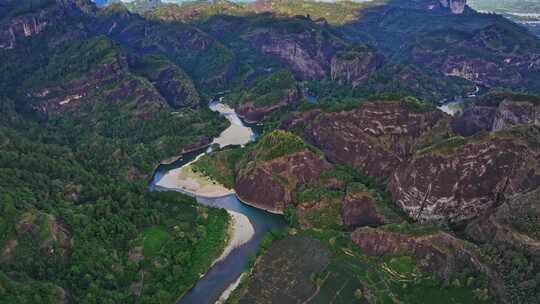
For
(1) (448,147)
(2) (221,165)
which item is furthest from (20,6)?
(1) (448,147)

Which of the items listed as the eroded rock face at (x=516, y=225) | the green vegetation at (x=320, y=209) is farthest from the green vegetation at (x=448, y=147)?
the green vegetation at (x=320, y=209)

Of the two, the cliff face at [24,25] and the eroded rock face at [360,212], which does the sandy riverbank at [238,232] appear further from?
the cliff face at [24,25]

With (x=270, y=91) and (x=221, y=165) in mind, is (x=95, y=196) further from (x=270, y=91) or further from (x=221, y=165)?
(x=270, y=91)

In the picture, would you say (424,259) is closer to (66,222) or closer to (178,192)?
(178,192)

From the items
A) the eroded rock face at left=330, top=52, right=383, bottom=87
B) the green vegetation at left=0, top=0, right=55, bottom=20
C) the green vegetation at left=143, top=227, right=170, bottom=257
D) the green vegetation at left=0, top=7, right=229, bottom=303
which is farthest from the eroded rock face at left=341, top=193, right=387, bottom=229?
the green vegetation at left=0, top=0, right=55, bottom=20

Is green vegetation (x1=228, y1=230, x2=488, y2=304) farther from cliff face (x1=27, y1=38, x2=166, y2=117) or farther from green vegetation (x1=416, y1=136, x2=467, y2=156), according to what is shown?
cliff face (x1=27, y1=38, x2=166, y2=117)
